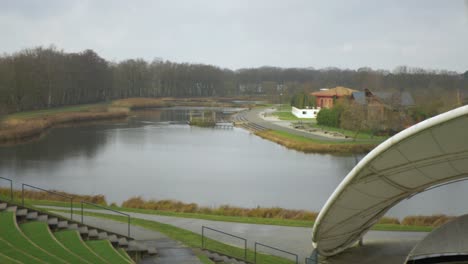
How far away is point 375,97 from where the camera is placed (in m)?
64.5

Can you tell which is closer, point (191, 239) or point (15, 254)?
point (15, 254)

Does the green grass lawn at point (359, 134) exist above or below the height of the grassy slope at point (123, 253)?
below

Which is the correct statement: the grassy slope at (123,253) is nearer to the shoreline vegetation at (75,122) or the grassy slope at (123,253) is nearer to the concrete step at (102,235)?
→ the concrete step at (102,235)

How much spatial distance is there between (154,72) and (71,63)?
144 feet

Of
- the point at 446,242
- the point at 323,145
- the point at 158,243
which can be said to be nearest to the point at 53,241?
the point at 158,243

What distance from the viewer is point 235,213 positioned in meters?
21.9

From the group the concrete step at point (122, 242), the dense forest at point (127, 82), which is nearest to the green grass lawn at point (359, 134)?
the dense forest at point (127, 82)

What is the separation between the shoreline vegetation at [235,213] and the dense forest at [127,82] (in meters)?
39.1

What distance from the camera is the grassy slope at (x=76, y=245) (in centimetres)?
1120

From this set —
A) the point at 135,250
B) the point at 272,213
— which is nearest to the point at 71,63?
the point at 272,213

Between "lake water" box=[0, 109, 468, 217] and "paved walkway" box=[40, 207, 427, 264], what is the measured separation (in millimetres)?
6315

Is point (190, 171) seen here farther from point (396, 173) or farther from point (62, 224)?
point (396, 173)

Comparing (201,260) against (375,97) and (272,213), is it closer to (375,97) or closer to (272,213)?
(272,213)

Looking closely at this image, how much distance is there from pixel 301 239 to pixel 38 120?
52871 mm
